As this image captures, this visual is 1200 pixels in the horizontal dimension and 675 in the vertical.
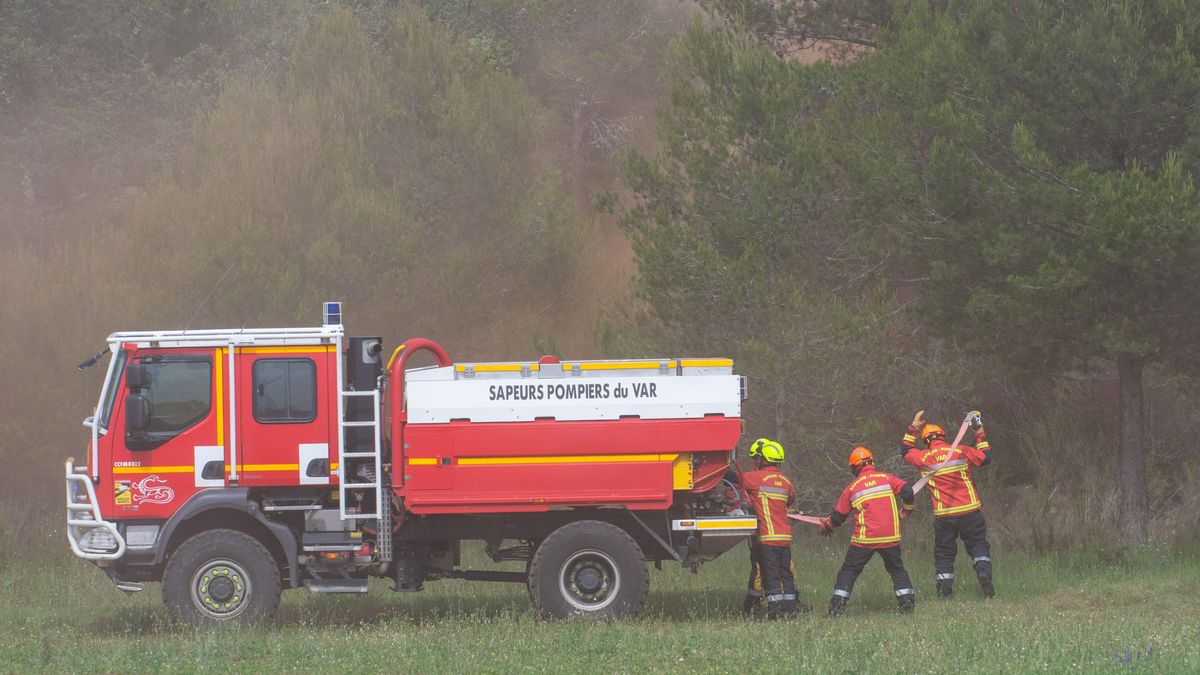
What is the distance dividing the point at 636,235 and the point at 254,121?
10.4 metres

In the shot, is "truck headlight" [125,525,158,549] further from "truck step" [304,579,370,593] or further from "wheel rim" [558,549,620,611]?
"wheel rim" [558,549,620,611]

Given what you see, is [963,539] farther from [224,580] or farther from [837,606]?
[224,580]

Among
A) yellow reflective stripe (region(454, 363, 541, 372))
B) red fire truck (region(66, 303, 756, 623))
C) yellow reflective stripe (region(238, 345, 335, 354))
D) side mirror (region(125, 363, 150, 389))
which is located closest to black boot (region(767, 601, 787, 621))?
red fire truck (region(66, 303, 756, 623))

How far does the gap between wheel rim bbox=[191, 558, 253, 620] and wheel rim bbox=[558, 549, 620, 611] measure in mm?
2595

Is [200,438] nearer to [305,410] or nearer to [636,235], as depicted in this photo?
[305,410]

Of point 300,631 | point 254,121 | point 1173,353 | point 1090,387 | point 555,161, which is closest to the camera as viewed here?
point 300,631

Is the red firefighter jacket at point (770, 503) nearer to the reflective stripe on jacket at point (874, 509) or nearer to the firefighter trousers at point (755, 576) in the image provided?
the firefighter trousers at point (755, 576)

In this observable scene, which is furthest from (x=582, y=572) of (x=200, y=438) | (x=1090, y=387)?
(x=1090, y=387)

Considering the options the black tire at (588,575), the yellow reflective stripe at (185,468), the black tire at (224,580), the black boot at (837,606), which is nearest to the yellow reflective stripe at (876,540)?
the black boot at (837,606)

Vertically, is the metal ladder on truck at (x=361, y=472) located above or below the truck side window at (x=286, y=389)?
below

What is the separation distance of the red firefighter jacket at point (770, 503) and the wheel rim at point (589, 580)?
1.49m

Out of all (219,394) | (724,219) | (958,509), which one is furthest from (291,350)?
(724,219)

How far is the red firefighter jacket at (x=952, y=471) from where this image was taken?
38.5 feet

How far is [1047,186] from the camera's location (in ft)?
42.9
